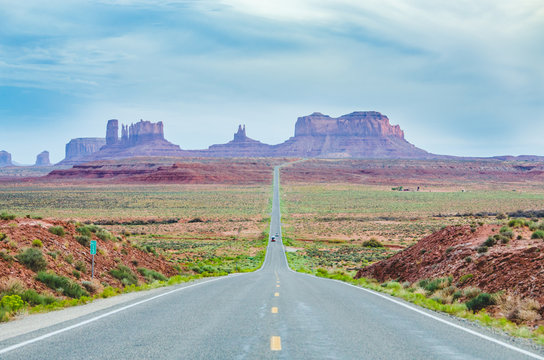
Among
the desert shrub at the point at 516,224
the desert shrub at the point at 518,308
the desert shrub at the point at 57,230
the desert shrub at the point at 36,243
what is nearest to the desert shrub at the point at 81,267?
the desert shrub at the point at 36,243

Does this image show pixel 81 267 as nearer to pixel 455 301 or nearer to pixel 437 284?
pixel 437 284

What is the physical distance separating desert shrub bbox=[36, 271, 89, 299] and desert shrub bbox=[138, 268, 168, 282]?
22.1 feet

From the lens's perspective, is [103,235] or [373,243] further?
[373,243]

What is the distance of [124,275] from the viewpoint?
63.3 ft

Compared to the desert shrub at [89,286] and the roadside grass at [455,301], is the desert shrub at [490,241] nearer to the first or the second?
the roadside grass at [455,301]

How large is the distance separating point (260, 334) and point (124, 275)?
12711 millimetres

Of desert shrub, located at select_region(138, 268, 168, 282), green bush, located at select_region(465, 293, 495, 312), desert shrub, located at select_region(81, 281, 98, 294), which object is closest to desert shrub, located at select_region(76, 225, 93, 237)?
desert shrub, located at select_region(138, 268, 168, 282)

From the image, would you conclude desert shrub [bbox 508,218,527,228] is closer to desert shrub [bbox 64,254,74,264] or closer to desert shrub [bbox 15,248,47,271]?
desert shrub [bbox 64,254,74,264]

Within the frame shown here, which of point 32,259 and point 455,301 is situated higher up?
point 32,259

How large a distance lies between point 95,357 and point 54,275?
30.5 ft

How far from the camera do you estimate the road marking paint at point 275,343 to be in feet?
23.1

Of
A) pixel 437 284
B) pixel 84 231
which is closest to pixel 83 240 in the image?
pixel 84 231

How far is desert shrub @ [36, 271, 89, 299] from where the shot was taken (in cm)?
1425

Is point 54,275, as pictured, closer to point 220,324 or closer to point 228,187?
point 220,324
